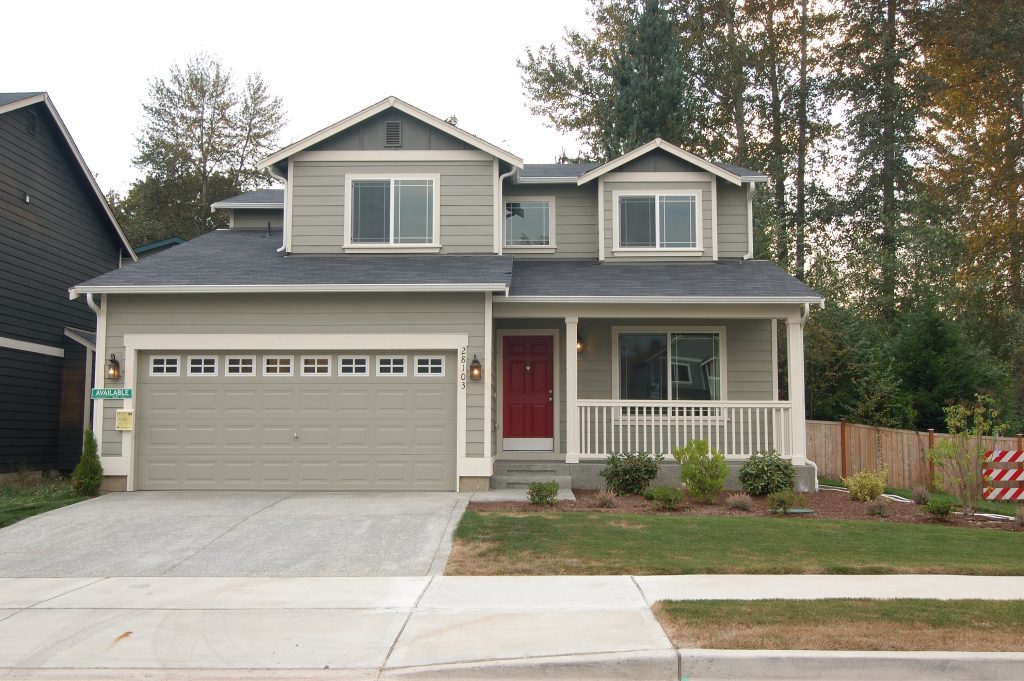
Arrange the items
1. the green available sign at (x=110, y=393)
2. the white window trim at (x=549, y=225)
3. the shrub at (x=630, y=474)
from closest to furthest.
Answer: the shrub at (x=630, y=474), the green available sign at (x=110, y=393), the white window trim at (x=549, y=225)

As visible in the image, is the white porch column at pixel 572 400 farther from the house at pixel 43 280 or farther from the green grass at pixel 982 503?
the house at pixel 43 280

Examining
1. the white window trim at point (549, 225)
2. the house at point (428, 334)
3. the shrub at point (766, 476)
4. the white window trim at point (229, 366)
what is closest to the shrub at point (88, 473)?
the house at point (428, 334)

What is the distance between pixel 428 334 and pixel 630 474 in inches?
145

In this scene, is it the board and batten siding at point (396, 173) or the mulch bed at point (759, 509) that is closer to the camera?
the mulch bed at point (759, 509)

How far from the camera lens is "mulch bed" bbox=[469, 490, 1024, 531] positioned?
1134 centimetres

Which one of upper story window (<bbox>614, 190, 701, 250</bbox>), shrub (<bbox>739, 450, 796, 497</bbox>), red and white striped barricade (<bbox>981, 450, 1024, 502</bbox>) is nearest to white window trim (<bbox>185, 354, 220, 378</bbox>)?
upper story window (<bbox>614, 190, 701, 250</bbox>)

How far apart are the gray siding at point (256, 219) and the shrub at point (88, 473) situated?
666 centimetres

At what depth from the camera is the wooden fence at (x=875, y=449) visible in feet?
50.9

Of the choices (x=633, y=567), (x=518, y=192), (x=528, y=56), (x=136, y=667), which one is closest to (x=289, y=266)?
(x=518, y=192)

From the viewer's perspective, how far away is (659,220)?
16.3 metres

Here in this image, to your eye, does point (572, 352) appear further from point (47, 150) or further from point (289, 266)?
point (47, 150)

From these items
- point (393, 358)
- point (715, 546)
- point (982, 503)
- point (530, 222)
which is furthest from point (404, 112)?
point (982, 503)

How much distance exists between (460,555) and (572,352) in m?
5.62

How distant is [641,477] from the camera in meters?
13.0
